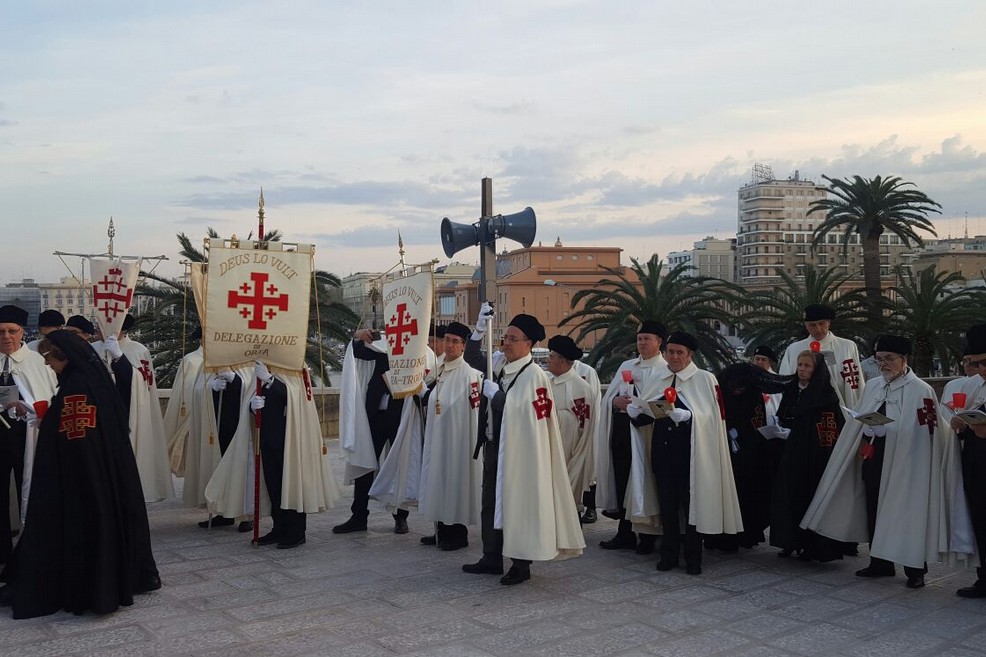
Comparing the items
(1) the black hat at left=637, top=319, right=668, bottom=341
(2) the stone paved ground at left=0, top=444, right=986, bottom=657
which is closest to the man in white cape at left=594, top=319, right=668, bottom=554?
(1) the black hat at left=637, top=319, right=668, bottom=341

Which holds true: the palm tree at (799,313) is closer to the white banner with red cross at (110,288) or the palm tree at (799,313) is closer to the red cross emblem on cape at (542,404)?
the red cross emblem on cape at (542,404)

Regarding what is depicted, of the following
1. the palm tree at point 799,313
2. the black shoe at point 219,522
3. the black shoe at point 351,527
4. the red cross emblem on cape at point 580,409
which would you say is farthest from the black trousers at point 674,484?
the palm tree at point 799,313

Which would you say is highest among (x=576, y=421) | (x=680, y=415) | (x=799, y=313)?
(x=799, y=313)

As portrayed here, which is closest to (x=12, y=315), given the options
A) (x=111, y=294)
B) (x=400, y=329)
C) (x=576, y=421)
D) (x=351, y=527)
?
(x=111, y=294)

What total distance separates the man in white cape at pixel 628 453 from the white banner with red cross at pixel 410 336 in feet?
5.89

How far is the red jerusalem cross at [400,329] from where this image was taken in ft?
27.5

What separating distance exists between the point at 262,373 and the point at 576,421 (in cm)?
313

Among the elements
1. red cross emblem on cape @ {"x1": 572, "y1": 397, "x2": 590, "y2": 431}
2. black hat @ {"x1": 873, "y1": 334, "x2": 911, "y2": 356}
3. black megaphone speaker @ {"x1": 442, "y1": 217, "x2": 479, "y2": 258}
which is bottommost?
red cross emblem on cape @ {"x1": 572, "y1": 397, "x2": 590, "y2": 431}

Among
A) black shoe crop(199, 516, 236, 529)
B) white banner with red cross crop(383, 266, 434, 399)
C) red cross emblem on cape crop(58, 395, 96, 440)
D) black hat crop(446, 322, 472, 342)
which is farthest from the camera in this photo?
black shoe crop(199, 516, 236, 529)

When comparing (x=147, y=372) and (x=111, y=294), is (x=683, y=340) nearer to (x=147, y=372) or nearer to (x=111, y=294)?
(x=111, y=294)

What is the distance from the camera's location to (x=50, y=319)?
8.85 metres

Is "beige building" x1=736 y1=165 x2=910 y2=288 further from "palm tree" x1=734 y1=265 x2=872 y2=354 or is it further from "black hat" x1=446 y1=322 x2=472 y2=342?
"black hat" x1=446 y1=322 x2=472 y2=342

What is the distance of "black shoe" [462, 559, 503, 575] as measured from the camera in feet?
24.7

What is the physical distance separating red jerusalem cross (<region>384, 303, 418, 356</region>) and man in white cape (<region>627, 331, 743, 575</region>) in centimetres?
200
